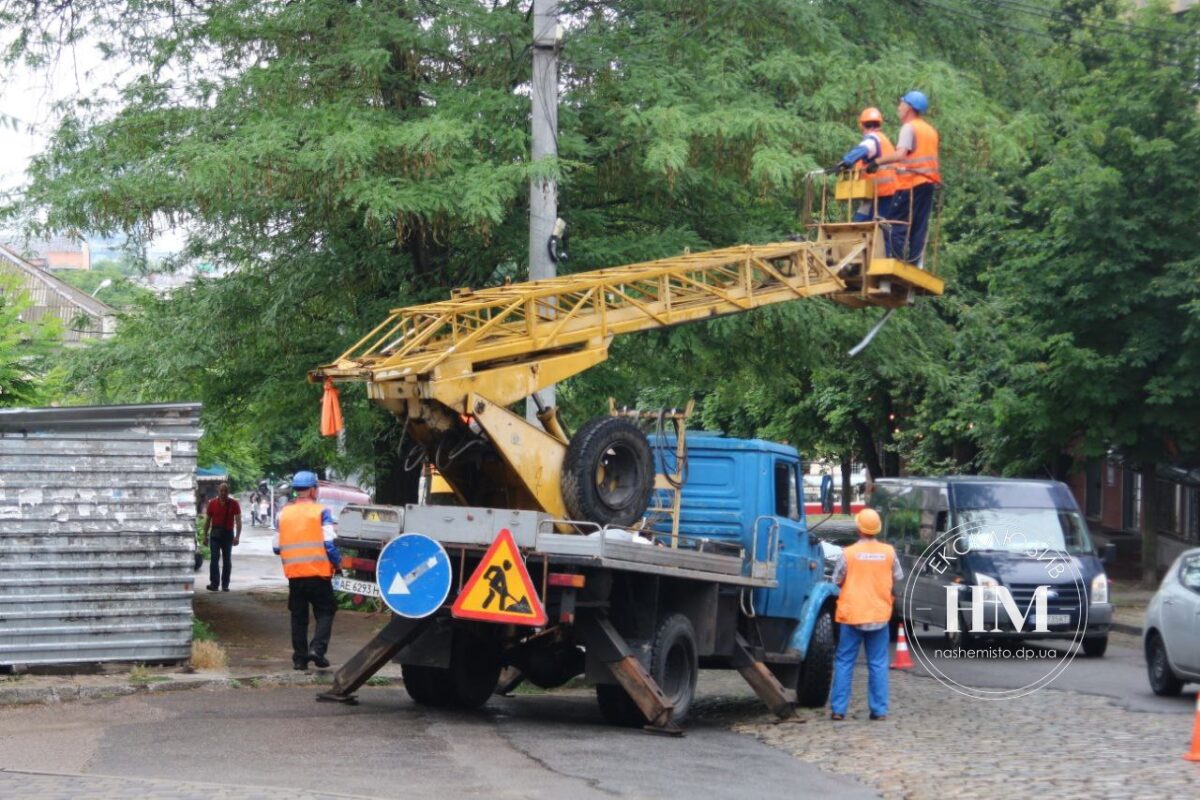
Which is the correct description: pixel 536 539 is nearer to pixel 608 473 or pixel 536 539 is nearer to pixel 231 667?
pixel 608 473

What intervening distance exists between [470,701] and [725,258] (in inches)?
155

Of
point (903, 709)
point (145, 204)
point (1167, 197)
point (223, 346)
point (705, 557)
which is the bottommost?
point (903, 709)

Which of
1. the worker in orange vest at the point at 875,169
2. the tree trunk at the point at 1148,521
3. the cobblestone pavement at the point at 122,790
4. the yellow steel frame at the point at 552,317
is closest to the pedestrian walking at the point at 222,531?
the yellow steel frame at the point at 552,317

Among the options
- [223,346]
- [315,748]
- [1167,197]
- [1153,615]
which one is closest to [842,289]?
[1153,615]

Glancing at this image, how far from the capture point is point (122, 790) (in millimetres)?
8805

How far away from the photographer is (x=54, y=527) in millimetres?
13445

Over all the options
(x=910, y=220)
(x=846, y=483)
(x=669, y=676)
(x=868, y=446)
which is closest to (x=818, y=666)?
(x=669, y=676)

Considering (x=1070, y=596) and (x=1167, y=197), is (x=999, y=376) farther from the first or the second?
(x=1070, y=596)

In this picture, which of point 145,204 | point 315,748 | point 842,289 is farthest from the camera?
point 145,204

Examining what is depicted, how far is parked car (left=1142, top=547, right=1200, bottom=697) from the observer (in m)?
14.7

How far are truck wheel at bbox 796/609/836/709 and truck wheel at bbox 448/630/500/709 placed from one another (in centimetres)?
273

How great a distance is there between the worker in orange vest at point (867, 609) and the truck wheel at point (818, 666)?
3.00 ft

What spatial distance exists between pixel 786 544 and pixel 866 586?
1.38 meters

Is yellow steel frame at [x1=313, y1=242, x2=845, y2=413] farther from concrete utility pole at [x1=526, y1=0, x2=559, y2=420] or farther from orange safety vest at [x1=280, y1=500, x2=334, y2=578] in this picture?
orange safety vest at [x1=280, y1=500, x2=334, y2=578]
